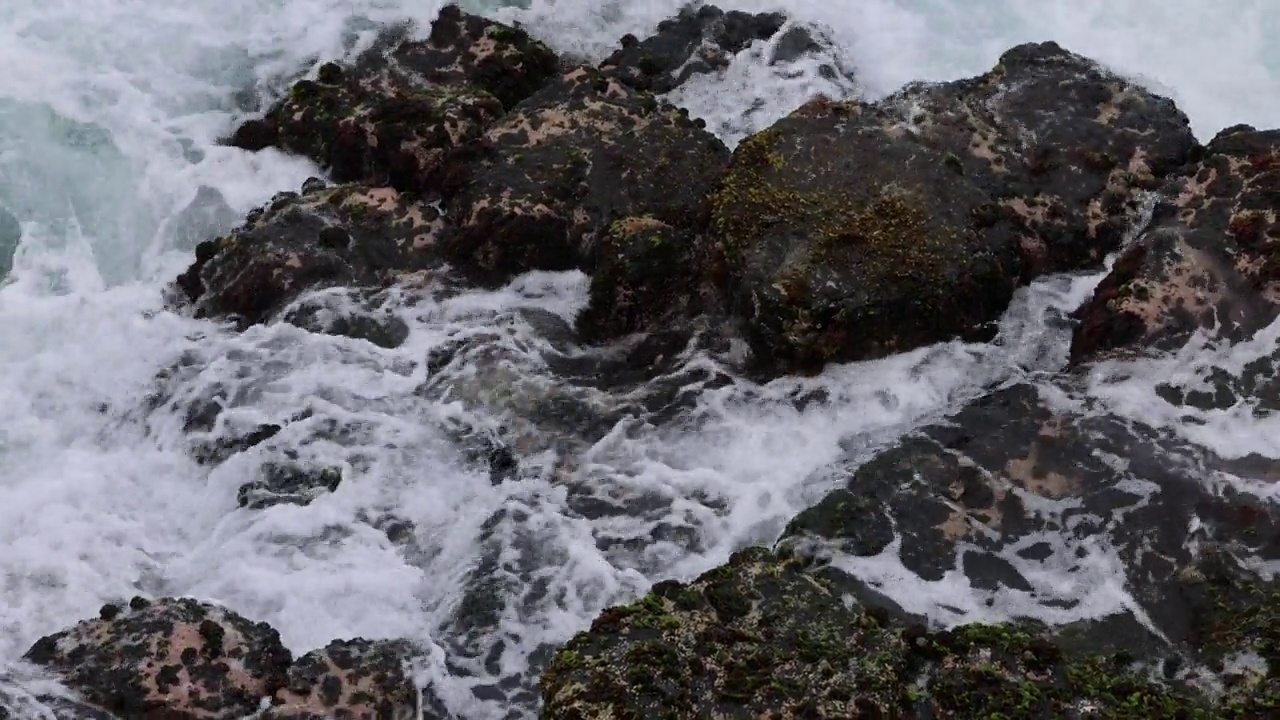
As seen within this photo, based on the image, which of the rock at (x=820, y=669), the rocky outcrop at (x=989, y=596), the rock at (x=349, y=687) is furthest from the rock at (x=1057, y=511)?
the rock at (x=349, y=687)

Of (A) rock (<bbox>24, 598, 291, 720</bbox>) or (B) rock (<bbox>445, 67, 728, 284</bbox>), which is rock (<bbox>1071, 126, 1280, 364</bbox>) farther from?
(A) rock (<bbox>24, 598, 291, 720</bbox>)

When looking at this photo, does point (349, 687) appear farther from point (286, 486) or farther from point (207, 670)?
point (286, 486)

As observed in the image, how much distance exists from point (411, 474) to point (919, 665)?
5.31 metres

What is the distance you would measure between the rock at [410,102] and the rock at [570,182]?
28.7 inches

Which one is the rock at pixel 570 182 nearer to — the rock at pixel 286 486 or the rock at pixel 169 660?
the rock at pixel 286 486

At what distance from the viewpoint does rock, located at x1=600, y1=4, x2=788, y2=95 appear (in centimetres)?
1730

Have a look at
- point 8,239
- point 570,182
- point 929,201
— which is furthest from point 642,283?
point 8,239

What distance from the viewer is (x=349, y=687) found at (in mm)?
9547

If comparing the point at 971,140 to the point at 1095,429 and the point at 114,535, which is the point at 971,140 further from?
the point at 114,535

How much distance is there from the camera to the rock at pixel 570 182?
535 inches

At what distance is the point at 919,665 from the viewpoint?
8766 millimetres

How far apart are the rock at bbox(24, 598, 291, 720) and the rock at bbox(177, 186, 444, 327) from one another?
175 inches

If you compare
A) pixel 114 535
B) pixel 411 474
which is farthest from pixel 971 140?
pixel 114 535

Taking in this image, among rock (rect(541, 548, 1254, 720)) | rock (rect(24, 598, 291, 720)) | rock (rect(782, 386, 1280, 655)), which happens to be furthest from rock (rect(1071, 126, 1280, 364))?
rock (rect(24, 598, 291, 720))
